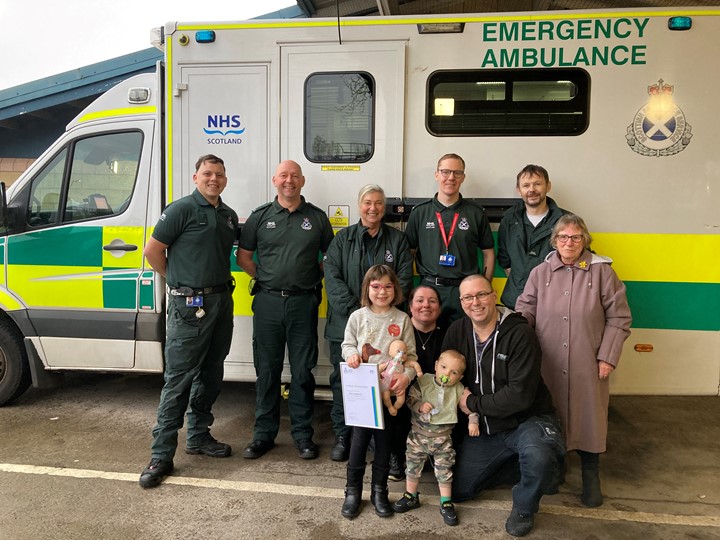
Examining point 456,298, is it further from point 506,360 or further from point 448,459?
point 448,459

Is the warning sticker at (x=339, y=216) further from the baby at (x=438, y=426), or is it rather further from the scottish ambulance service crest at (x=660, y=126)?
the scottish ambulance service crest at (x=660, y=126)

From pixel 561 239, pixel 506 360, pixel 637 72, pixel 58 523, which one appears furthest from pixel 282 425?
pixel 637 72

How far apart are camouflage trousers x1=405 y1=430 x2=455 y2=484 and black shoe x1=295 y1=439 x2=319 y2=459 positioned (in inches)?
33.4

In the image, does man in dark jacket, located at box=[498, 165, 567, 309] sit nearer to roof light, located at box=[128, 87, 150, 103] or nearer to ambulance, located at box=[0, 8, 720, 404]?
ambulance, located at box=[0, 8, 720, 404]

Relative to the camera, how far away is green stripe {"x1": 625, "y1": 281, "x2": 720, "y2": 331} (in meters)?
3.59

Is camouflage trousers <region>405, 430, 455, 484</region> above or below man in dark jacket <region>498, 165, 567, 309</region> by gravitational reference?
below

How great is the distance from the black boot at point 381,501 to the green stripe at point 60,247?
2.68 m

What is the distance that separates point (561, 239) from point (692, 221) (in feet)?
4.02

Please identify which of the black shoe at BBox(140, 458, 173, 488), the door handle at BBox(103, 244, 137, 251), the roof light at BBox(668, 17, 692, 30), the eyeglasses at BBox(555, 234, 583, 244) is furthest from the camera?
the door handle at BBox(103, 244, 137, 251)

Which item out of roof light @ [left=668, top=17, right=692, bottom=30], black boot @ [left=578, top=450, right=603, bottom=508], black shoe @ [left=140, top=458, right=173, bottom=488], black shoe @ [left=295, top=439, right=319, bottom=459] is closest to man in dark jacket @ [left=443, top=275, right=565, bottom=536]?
black boot @ [left=578, top=450, right=603, bottom=508]

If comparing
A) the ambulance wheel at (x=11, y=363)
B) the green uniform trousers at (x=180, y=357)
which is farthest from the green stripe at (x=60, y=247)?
the green uniform trousers at (x=180, y=357)

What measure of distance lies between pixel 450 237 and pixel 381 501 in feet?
5.37

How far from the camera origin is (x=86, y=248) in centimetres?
411

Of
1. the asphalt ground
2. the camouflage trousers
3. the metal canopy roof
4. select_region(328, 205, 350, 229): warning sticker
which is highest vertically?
the metal canopy roof
